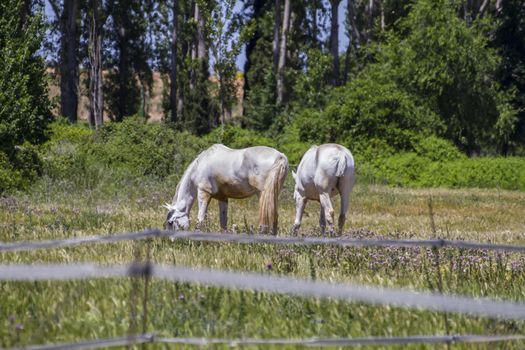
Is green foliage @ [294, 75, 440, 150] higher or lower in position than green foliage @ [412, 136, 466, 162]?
higher

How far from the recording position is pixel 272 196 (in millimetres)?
14398

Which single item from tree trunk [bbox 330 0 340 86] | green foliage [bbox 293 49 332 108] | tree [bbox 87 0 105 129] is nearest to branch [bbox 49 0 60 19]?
tree [bbox 87 0 105 129]

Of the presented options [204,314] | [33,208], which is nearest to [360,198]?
[33,208]

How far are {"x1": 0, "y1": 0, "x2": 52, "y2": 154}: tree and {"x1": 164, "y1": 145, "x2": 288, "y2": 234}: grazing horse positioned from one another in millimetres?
9817

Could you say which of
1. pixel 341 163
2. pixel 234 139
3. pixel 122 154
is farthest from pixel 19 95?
pixel 234 139

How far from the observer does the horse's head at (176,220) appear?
15938mm

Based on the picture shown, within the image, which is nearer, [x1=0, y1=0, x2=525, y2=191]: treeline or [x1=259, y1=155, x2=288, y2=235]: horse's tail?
[x1=259, y1=155, x2=288, y2=235]: horse's tail

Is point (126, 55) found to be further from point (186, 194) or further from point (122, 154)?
point (186, 194)

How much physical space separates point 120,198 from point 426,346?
17.7 meters

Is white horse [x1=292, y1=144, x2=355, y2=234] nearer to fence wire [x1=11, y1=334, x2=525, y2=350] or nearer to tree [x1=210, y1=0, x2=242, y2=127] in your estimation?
fence wire [x1=11, y1=334, x2=525, y2=350]

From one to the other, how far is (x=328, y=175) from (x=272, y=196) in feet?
7.23

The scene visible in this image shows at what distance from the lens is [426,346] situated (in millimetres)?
5590

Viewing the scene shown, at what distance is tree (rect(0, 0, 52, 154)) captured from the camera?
82.5ft

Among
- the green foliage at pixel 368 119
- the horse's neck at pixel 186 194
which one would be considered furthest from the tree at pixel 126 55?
the horse's neck at pixel 186 194
